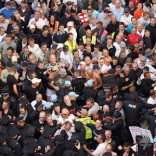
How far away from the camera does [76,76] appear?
22.2 m

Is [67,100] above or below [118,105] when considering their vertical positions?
below

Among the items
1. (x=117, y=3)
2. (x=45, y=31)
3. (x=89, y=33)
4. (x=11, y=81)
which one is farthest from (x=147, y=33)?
(x=11, y=81)

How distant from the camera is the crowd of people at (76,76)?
19516 millimetres

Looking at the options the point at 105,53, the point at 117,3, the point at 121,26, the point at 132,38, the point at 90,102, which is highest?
the point at 117,3

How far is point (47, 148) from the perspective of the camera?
1883cm

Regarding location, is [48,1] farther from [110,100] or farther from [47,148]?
[47,148]

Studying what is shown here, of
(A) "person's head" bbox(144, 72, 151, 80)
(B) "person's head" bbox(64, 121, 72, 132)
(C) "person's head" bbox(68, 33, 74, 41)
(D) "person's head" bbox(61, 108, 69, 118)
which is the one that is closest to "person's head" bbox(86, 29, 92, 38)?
(C) "person's head" bbox(68, 33, 74, 41)

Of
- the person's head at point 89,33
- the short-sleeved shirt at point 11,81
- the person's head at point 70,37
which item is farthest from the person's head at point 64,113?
the person's head at point 89,33

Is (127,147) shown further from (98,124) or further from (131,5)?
(131,5)

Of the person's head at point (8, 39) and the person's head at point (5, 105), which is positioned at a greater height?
the person's head at point (8, 39)

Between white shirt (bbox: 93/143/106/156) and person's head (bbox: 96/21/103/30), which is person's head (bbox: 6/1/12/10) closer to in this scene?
person's head (bbox: 96/21/103/30)

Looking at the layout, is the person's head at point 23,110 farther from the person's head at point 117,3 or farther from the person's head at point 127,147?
the person's head at point 117,3

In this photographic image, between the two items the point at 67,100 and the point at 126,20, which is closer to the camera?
the point at 67,100

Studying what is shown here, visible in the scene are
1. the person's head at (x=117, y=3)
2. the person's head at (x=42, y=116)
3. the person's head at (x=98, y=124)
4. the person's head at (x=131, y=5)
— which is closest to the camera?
the person's head at (x=98, y=124)
